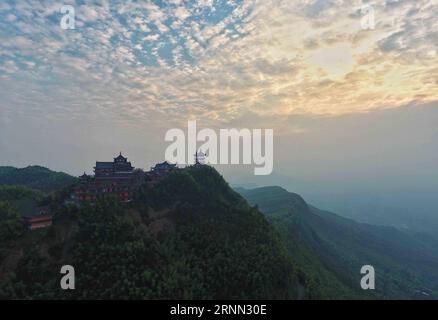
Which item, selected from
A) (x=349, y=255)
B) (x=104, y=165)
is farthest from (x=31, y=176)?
(x=349, y=255)

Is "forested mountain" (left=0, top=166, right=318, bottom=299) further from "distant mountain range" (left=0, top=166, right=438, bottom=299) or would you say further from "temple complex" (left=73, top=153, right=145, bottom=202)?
"temple complex" (left=73, top=153, right=145, bottom=202)

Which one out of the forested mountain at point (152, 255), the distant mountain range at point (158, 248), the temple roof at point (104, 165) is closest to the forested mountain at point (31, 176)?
the distant mountain range at point (158, 248)

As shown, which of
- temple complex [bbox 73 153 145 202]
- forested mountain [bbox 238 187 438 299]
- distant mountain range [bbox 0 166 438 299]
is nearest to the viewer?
distant mountain range [bbox 0 166 438 299]

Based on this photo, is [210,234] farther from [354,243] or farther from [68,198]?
[354,243]

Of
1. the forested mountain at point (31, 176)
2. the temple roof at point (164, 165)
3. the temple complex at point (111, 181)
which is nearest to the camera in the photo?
the temple complex at point (111, 181)

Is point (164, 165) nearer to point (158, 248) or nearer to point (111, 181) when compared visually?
point (111, 181)

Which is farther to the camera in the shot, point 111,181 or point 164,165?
point 164,165

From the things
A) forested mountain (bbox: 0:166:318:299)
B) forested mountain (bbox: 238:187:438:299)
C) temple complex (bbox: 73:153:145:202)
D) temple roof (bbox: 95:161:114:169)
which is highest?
temple roof (bbox: 95:161:114:169)

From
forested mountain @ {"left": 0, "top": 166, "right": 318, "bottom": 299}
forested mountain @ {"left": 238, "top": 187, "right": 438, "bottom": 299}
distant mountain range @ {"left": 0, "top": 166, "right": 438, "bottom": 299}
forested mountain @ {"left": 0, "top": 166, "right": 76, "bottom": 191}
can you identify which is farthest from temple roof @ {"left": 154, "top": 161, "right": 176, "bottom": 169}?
forested mountain @ {"left": 0, "top": 166, "right": 76, "bottom": 191}

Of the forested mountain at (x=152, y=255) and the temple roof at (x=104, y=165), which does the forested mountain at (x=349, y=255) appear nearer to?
the forested mountain at (x=152, y=255)
